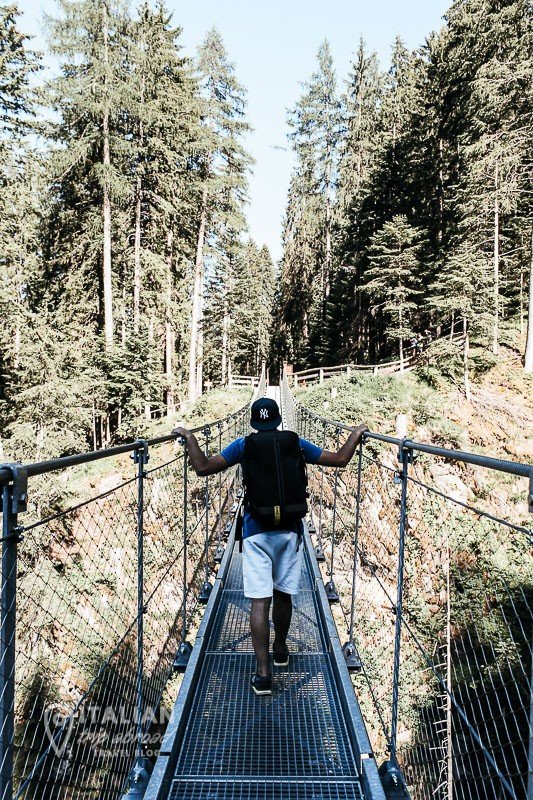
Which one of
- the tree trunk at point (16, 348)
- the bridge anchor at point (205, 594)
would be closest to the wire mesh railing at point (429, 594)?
the bridge anchor at point (205, 594)

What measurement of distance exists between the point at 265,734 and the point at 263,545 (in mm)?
970

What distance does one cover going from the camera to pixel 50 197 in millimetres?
17281

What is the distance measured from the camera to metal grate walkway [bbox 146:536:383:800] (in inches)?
92.3

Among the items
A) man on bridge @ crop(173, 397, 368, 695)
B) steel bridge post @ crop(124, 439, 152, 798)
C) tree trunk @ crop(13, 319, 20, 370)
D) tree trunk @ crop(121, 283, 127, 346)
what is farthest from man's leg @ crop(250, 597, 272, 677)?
tree trunk @ crop(121, 283, 127, 346)

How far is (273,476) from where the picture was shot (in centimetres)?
280

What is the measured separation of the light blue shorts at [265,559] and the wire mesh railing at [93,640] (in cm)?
51

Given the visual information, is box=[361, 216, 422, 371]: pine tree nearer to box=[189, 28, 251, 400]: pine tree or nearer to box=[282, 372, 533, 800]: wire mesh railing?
box=[189, 28, 251, 400]: pine tree

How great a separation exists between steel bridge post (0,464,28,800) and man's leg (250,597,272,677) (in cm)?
165

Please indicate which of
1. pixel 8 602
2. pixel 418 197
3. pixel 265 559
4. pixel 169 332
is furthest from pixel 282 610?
pixel 418 197

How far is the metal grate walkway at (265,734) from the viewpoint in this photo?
2344mm

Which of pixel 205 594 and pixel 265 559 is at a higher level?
pixel 265 559

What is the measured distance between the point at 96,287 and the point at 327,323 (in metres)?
15.0

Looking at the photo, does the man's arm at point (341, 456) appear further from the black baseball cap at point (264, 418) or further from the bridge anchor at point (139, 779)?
the bridge anchor at point (139, 779)

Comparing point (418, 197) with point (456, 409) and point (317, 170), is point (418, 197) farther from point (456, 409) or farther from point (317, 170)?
point (456, 409)
